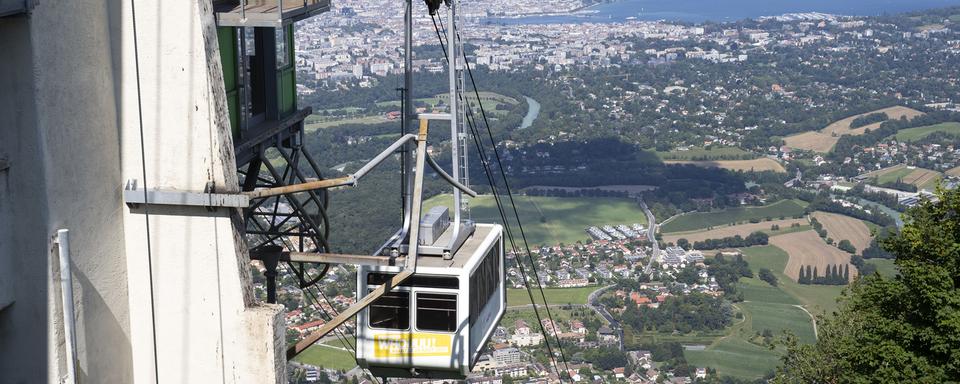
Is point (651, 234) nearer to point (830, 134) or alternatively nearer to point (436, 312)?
point (830, 134)

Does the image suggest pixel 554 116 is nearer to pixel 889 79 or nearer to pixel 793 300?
pixel 889 79

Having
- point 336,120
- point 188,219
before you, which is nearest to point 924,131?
point 336,120

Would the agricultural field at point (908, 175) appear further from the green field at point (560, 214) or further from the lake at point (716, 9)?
the lake at point (716, 9)

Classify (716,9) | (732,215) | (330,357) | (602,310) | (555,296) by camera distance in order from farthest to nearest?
(716,9), (732,215), (555,296), (602,310), (330,357)

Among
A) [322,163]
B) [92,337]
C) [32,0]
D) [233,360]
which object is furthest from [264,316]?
[322,163]

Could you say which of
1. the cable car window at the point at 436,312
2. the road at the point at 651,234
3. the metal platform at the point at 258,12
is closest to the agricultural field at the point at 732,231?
the road at the point at 651,234

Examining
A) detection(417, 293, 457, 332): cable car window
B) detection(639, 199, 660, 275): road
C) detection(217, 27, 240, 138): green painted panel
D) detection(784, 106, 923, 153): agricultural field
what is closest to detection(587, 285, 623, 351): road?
detection(639, 199, 660, 275): road
